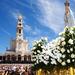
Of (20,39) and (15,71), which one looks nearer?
(15,71)

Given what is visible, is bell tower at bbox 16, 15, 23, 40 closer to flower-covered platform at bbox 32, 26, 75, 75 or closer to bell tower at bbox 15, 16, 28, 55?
bell tower at bbox 15, 16, 28, 55

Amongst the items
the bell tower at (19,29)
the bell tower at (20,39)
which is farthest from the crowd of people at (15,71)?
the bell tower at (19,29)

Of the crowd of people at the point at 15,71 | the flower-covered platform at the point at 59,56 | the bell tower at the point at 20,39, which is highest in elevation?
the bell tower at the point at 20,39

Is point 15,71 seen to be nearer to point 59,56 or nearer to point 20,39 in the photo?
point 59,56

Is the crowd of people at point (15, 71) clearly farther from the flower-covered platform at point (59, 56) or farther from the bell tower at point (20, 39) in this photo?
the bell tower at point (20, 39)

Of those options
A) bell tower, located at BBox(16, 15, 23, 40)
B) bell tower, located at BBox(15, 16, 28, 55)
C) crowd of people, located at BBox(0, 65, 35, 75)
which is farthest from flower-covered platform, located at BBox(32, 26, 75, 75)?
bell tower, located at BBox(16, 15, 23, 40)

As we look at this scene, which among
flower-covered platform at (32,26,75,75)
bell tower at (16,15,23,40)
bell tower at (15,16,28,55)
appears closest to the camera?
flower-covered platform at (32,26,75,75)

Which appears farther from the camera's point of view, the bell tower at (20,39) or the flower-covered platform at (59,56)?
the bell tower at (20,39)

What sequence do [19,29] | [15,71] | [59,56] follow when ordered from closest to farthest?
[59,56] < [15,71] < [19,29]

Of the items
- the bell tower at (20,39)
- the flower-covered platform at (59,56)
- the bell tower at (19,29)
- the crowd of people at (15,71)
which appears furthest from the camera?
the bell tower at (19,29)

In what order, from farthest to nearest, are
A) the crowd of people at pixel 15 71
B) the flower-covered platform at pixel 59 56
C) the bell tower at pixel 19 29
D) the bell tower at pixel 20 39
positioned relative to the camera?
the bell tower at pixel 19 29 < the bell tower at pixel 20 39 < the crowd of people at pixel 15 71 < the flower-covered platform at pixel 59 56

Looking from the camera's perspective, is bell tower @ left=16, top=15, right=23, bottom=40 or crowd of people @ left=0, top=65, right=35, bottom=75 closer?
crowd of people @ left=0, top=65, right=35, bottom=75

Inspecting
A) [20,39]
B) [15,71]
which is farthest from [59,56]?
[20,39]

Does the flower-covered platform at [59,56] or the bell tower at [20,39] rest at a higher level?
the bell tower at [20,39]
